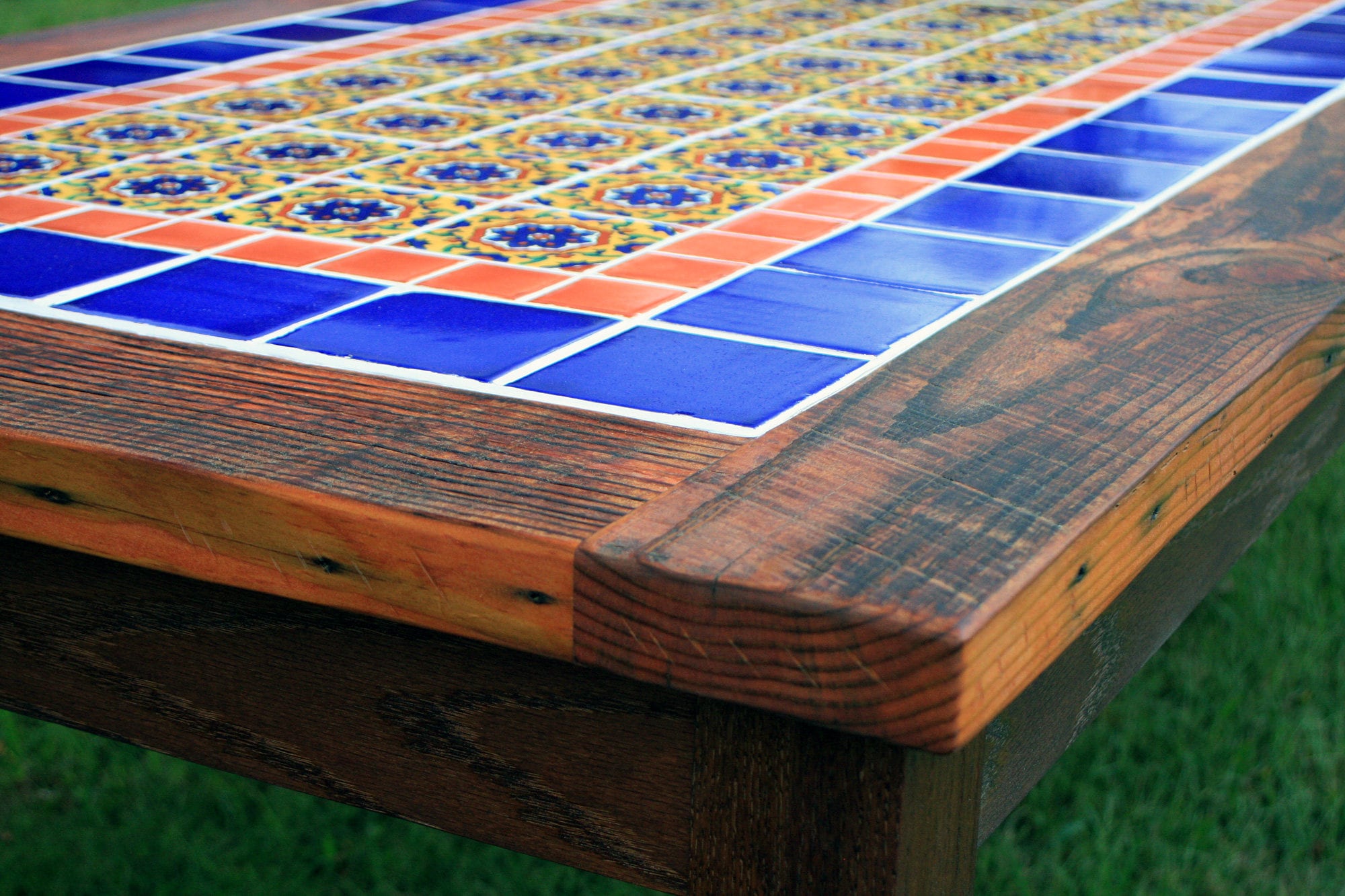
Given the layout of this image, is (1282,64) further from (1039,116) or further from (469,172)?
(469,172)

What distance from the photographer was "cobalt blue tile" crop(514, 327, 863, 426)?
0.70 meters

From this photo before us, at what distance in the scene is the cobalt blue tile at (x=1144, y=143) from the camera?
123 cm

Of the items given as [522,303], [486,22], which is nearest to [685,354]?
[522,303]

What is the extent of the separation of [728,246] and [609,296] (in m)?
0.14

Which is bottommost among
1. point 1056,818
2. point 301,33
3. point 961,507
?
point 1056,818

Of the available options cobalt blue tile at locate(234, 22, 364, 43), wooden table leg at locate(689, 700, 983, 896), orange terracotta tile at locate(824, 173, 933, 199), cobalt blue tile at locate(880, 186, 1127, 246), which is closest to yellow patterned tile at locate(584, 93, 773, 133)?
orange terracotta tile at locate(824, 173, 933, 199)

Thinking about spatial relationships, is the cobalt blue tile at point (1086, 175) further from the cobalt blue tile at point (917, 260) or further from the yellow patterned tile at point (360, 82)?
the yellow patterned tile at point (360, 82)

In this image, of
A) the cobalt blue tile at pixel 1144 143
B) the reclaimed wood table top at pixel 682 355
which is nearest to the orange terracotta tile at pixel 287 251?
the reclaimed wood table top at pixel 682 355

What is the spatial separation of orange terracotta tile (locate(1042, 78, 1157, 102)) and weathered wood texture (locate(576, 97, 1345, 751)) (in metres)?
0.67

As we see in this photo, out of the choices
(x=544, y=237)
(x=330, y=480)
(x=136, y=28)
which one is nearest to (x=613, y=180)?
(x=544, y=237)

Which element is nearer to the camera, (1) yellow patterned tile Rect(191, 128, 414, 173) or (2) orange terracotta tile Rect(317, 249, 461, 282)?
(2) orange terracotta tile Rect(317, 249, 461, 282)

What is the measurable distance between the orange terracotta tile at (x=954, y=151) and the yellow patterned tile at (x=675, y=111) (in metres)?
0.20

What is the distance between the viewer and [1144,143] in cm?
128

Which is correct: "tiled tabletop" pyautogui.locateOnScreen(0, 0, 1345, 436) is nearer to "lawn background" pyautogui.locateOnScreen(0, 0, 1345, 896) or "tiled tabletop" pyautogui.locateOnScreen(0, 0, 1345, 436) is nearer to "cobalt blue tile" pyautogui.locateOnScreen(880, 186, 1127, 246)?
"cobalt blue tile" pyautogui.locateOnScreen(880, 186, 1127, 246)
